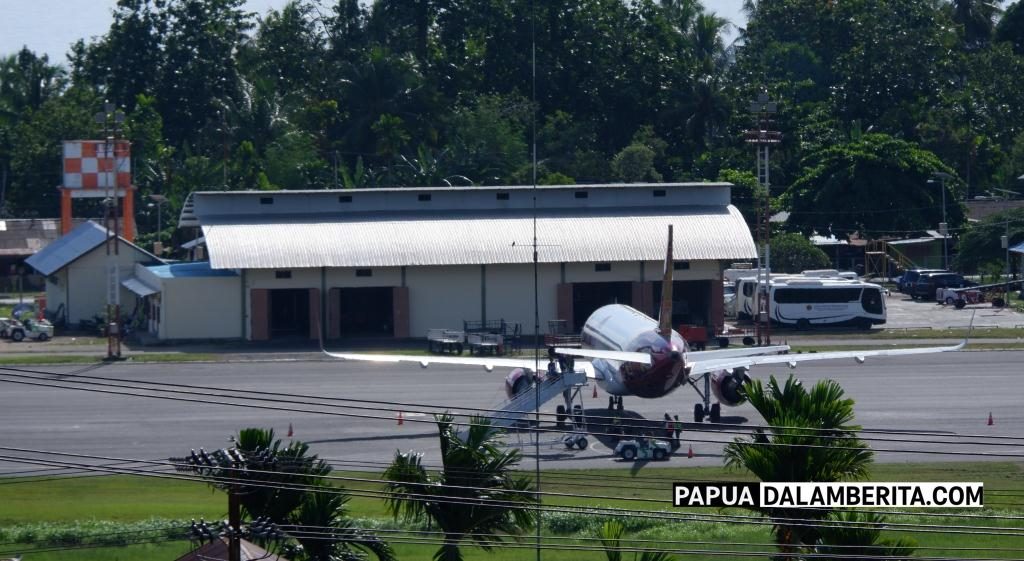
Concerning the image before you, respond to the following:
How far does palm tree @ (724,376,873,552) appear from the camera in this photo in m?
21.4

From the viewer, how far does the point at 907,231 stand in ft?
315

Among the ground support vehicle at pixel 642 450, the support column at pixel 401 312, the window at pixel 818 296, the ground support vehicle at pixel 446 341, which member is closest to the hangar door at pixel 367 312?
the support column at pixel 401 312

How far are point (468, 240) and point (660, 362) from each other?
3283cm

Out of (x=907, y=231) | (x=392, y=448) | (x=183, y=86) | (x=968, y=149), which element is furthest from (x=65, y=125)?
(x=392, y=448)

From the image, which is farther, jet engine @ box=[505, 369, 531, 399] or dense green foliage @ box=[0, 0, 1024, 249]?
dense green foliage @ box=[0, 0, 1024, 249]

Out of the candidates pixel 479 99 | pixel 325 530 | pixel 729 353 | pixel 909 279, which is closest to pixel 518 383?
pixel 729 353

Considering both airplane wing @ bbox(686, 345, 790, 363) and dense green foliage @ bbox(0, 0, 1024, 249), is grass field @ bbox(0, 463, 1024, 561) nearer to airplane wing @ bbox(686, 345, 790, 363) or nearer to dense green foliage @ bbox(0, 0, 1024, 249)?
airplane wing @ bbox(686, 345, 790, 363)

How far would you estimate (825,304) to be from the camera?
246ft

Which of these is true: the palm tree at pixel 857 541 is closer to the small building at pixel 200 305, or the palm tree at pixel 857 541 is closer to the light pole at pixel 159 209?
the small building at pixel 200 305

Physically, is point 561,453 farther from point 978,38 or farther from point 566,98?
point 978,38

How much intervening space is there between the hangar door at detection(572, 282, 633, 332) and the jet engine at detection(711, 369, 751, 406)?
29240 millimetres

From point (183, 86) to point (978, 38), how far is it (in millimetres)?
91203

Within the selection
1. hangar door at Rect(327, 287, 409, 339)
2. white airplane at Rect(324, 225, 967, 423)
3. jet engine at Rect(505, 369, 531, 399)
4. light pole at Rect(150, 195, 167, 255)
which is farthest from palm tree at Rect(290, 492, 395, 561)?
light pole at Rect(150, 195, 167, 255)

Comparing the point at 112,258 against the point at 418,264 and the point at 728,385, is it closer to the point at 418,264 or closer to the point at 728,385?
the point at 418,264
